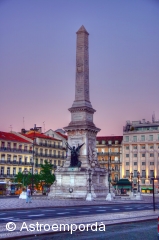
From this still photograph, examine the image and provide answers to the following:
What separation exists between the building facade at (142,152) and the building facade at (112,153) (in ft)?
6.82

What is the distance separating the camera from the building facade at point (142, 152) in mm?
93250

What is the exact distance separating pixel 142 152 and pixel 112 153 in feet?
27.9

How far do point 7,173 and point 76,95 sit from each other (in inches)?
1298

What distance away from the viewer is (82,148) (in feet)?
171

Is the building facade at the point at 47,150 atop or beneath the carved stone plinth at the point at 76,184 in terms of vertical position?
atop

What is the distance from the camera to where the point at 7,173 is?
80875 mm

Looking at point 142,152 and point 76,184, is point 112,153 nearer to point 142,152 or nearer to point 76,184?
point 142,152

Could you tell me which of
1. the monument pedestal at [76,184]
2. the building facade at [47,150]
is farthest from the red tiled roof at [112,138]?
the monument pedestal at [76,184]

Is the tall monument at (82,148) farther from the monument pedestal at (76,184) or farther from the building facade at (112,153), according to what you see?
the building facade at (112,153)

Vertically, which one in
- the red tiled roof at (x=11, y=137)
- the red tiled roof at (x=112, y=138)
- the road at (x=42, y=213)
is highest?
the red tiled roof at (x=112, y=138)

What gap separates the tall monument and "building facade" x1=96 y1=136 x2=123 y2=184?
43.4m

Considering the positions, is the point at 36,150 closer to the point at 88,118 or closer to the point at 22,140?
the point at 22,140

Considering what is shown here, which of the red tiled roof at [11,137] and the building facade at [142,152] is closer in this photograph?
the red tiled roof at [11,137]

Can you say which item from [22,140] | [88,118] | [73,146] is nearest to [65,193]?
[73,146]
